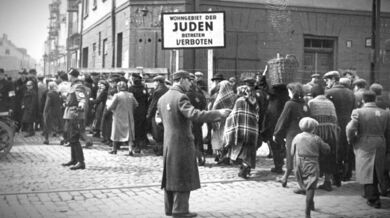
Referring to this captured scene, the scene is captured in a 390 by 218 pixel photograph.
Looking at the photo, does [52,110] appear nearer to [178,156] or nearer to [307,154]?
[178,156]

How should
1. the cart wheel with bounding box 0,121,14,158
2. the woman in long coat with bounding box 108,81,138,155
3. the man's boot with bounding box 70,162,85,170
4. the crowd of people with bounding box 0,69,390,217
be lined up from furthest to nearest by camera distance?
the woman in long coat with bounding box 108,81,138,155
the cart wheel with bounding box 0,121,14,158
the man's boot with bounding box 70,162,85,170
the crowd of people with bounding box 0,69,390,217

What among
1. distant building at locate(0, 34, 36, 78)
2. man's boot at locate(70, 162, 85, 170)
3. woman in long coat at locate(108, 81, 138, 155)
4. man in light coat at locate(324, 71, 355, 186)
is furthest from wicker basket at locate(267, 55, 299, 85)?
distant building at locate(0, 34, 36, 78)

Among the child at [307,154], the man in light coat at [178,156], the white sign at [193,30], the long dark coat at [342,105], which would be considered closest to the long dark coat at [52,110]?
the white sign at [193,30]

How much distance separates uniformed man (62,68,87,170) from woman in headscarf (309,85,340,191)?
4.83 metres

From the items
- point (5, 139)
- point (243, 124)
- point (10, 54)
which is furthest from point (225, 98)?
point (5, 139)

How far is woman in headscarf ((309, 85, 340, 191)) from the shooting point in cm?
807

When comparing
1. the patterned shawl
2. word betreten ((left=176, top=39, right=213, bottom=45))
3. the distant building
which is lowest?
the patterned shawl

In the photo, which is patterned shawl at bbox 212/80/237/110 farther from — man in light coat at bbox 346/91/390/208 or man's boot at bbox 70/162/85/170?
man in light coat at bbox 346/91/390/208

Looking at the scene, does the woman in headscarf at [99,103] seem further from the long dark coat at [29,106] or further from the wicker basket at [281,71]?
the wicker basket at [281,71]

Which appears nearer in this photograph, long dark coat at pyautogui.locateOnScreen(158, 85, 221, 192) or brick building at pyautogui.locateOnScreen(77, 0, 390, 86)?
long dark coat at pyautogui.locateOnScreen(158, 85, 221, 192)

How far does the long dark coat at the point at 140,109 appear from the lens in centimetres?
1243

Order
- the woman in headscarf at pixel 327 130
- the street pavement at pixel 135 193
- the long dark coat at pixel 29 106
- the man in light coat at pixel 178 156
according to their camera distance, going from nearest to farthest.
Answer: the man in light coat at pixel 178 156, the street pavement at pixel 135 193, the woman in headscarf at pixel 327 130, the long dark coat at pixel 29 106

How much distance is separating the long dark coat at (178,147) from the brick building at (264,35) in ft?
35.0

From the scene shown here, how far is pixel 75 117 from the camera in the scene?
9938mm
